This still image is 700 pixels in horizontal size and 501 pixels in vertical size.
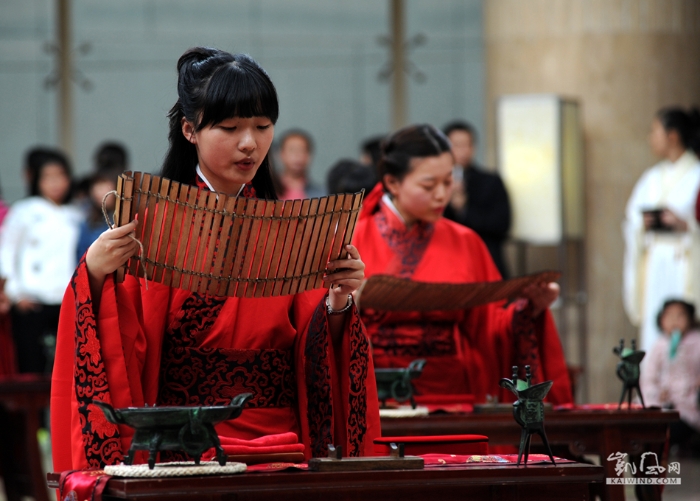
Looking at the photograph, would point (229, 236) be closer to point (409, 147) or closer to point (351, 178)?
point (409, 147)

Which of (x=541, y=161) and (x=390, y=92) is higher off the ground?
(x=390, y=92)

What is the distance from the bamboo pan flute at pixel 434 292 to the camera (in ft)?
15.0

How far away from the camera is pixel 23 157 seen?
11.2 metres

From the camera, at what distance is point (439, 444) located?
3.04 m

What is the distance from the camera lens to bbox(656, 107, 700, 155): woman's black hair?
847 centimetres

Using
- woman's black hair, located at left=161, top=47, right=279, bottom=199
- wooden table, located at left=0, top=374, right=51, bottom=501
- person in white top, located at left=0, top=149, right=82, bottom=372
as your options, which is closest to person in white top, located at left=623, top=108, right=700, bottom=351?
person in white top, located at left=0, top=149, right=82, bottom=372

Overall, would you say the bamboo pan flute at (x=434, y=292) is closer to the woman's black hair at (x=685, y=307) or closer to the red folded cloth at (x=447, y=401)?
the red folded cloth at (x=447, y=401)

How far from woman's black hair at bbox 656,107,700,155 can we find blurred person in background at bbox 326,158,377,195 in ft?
9.34

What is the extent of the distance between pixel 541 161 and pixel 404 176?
160 inches

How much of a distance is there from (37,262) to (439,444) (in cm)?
604

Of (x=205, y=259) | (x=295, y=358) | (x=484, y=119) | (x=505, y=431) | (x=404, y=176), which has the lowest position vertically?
(x=505, y=431)

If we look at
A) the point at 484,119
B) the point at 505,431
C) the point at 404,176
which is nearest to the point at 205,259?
the point at 505,431

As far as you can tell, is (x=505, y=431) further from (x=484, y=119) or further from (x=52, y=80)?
(x=52, y=80)

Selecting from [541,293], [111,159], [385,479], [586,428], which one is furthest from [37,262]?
[385,479]
